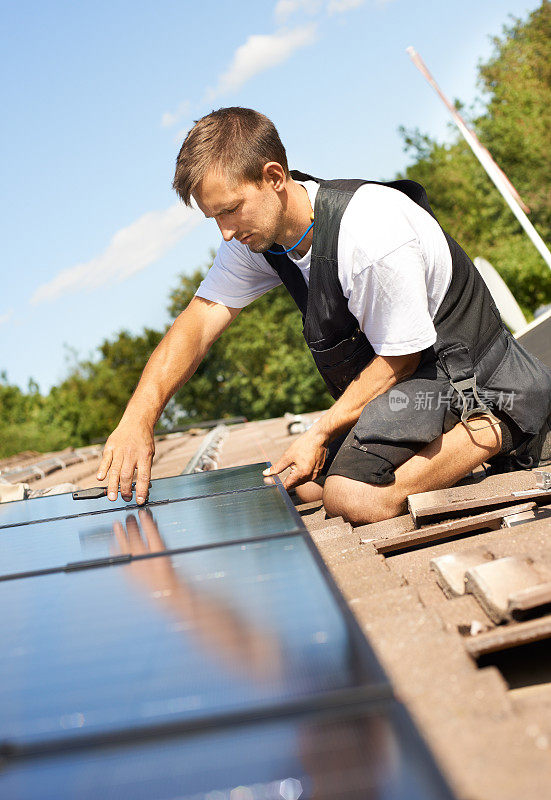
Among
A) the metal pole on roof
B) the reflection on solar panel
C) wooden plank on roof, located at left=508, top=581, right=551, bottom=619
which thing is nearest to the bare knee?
the reflection on solar panel

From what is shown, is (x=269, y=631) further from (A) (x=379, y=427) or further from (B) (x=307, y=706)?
(A) (x=379, y=427)

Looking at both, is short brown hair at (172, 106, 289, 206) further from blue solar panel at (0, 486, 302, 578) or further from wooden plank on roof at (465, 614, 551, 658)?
wooden plank on roof at (465, 614, 551, 658)

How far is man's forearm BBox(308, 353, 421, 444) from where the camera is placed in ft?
9.16

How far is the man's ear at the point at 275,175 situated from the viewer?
2.83 m

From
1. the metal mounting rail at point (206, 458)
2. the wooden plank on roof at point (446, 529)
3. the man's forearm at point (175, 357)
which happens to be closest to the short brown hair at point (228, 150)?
the man's forearm at point (175, 357)

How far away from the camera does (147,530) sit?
213 centimetres

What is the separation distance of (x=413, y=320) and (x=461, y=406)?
1.34 ft

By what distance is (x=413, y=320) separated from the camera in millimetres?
2645

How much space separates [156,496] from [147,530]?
26.5 inches

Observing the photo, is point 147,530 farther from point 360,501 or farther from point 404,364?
point 404,364

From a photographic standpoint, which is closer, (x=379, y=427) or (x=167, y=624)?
(x=167, y=624)

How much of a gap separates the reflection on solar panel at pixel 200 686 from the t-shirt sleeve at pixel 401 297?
1.07 meters

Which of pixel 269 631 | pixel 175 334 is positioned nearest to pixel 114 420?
pixel 175 334

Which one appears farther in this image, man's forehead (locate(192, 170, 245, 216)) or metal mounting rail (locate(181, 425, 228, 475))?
metal mounting rail (locate(181, 425, 228, 475))
